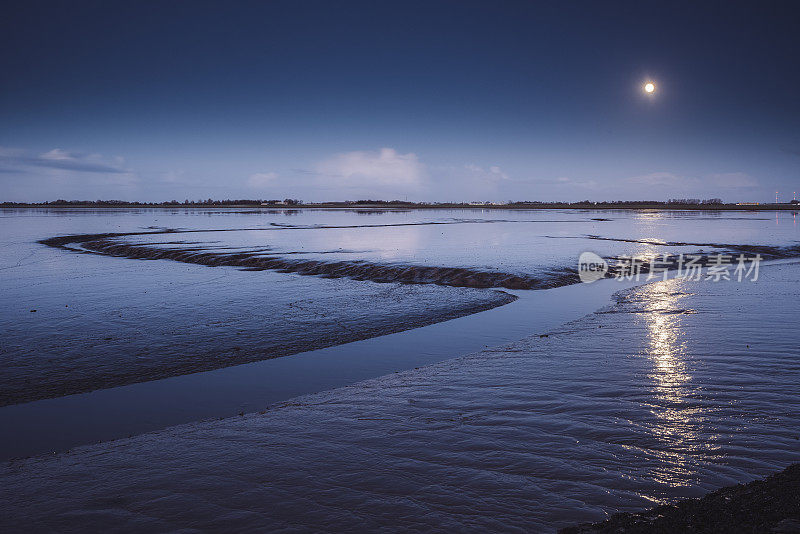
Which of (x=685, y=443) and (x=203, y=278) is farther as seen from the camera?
(x=203, y=278)

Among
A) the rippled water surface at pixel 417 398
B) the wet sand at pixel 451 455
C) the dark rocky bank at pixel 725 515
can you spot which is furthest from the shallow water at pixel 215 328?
Answer: the dark rocky bank at pixel 725 515

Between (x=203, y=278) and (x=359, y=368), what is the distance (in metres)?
13.9

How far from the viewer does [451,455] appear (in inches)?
207

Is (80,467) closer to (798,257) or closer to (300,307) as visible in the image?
(300,307)

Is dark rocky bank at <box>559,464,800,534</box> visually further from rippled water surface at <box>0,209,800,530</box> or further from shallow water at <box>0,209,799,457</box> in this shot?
shallow water at <box>0,209,799,457</box>

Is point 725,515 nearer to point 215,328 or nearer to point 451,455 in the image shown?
point 451,455

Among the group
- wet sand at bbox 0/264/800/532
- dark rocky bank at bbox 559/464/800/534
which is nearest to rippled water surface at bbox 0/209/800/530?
wet sand at bbox 0/264/800/532

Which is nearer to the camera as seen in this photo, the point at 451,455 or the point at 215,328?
the point at 451,455

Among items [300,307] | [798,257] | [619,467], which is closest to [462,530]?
[619,467]

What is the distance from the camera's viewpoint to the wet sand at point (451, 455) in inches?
168

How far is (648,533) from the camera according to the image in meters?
3.67

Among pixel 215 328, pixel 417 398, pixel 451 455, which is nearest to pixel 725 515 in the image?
pixel 451 455

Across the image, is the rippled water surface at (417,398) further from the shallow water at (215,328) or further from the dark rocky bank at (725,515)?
the dark rocky bank at (725,515)

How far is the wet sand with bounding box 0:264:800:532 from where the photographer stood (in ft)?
14.0
